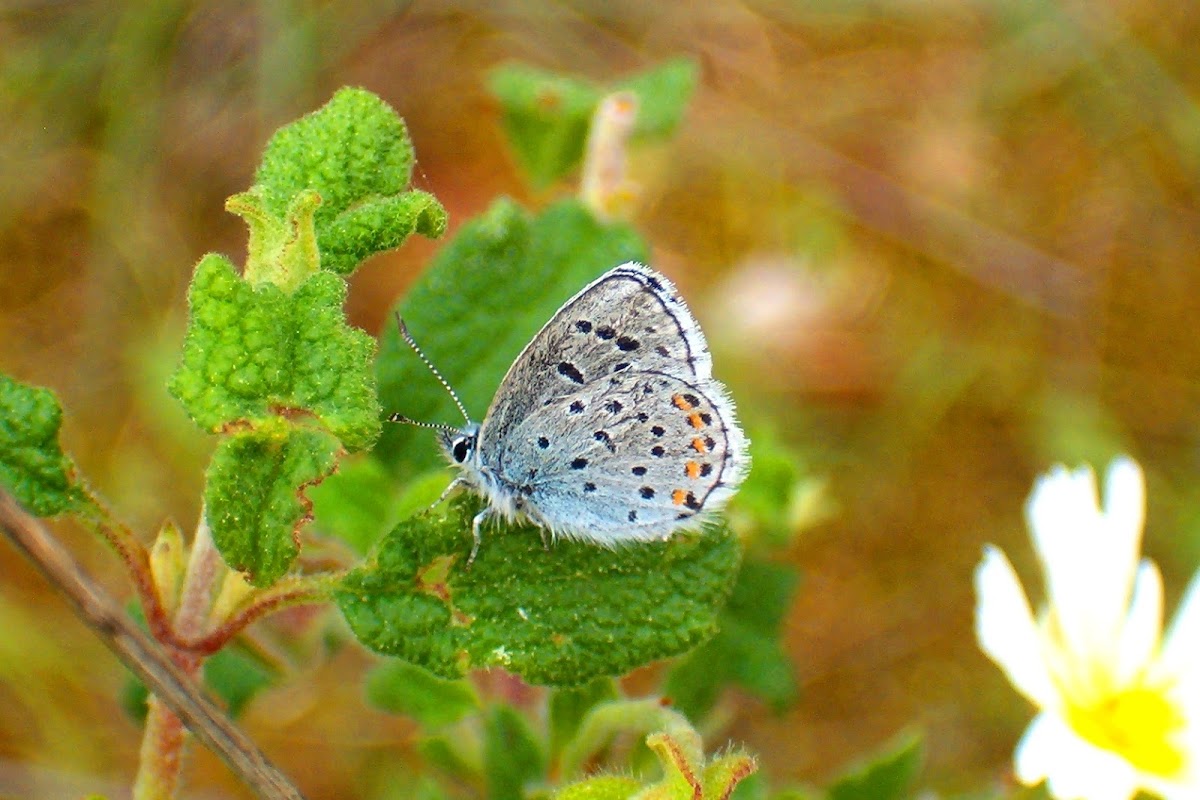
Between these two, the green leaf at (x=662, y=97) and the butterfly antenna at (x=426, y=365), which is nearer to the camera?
the butterfly antenna at (x=426, y=365)

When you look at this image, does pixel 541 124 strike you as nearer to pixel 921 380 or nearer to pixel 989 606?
pixel 989 606

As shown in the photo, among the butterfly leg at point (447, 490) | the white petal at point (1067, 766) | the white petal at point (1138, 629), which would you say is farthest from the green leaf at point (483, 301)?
the white petal at point (1138, 629)

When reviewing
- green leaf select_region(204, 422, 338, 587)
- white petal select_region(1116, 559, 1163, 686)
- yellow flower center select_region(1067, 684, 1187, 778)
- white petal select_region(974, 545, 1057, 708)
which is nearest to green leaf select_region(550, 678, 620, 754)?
white petal select_region(974, 545, 1057, 708)

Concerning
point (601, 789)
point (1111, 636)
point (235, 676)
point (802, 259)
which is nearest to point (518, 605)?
point (601, 789)

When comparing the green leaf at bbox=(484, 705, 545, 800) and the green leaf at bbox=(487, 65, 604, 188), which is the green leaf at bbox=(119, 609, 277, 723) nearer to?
the green leaf at bbox=(484, 705, 545, 800)

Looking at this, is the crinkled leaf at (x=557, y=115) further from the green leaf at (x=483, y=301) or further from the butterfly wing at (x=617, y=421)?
the butterfly wing at (x=617, y=421)

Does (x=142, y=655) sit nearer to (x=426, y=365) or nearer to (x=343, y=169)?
(x=343, y=169)

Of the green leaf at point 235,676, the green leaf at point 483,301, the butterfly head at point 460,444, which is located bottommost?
the green leaf at point 235,676
